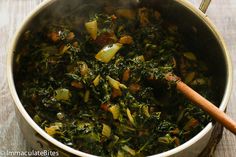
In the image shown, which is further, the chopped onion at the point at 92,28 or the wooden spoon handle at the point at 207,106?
the chopped onion at the point at 92,28

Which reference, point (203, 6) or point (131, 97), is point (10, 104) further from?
point (203, 6)

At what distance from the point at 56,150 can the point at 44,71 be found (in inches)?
20.7

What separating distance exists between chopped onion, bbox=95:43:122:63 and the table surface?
0.55 metres

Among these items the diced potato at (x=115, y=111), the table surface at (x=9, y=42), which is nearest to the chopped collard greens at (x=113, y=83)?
the diced potato at (x=115, y=111)

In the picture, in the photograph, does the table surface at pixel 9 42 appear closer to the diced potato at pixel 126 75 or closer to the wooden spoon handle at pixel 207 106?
the wooden spoon handle at pixel 207 106

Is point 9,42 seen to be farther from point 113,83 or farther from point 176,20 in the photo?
point 176,20

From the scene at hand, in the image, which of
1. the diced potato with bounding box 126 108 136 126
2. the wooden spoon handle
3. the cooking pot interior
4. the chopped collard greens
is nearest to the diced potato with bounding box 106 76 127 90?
the chopped collard greens

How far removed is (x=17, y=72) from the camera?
7.05 ft

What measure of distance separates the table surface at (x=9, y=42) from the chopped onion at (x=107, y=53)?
55 centimetres

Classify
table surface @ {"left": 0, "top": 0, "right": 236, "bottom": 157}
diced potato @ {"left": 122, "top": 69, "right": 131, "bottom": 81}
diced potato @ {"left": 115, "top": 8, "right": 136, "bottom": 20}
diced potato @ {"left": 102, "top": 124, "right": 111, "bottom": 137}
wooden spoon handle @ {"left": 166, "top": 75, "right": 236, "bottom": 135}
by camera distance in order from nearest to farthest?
1. wooden spoon handle @ {"left": 166, "top": 75, "right": 236, "bottom": 135}
2. diced potato @ {"left": 102, "top": 124, "right": 111, "bottom": 137}
3. diced potato @ {"left": 122, "top": 69, "right": 131, "bottom": 81}
4. table surface @ {"left": 0, "top": 0, "right": 236, "bottom": 157}
5. diced potato @ {"left": 115, "top": 8, "right": 136, "bottom": 20}

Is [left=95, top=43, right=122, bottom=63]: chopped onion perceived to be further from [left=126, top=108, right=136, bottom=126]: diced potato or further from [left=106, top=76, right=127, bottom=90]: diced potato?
[left=126, top=108, right=136, bottom=126]: diced potato

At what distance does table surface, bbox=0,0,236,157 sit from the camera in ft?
7.21

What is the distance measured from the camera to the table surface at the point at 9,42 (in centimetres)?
220

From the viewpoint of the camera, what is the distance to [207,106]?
189 centimetres
